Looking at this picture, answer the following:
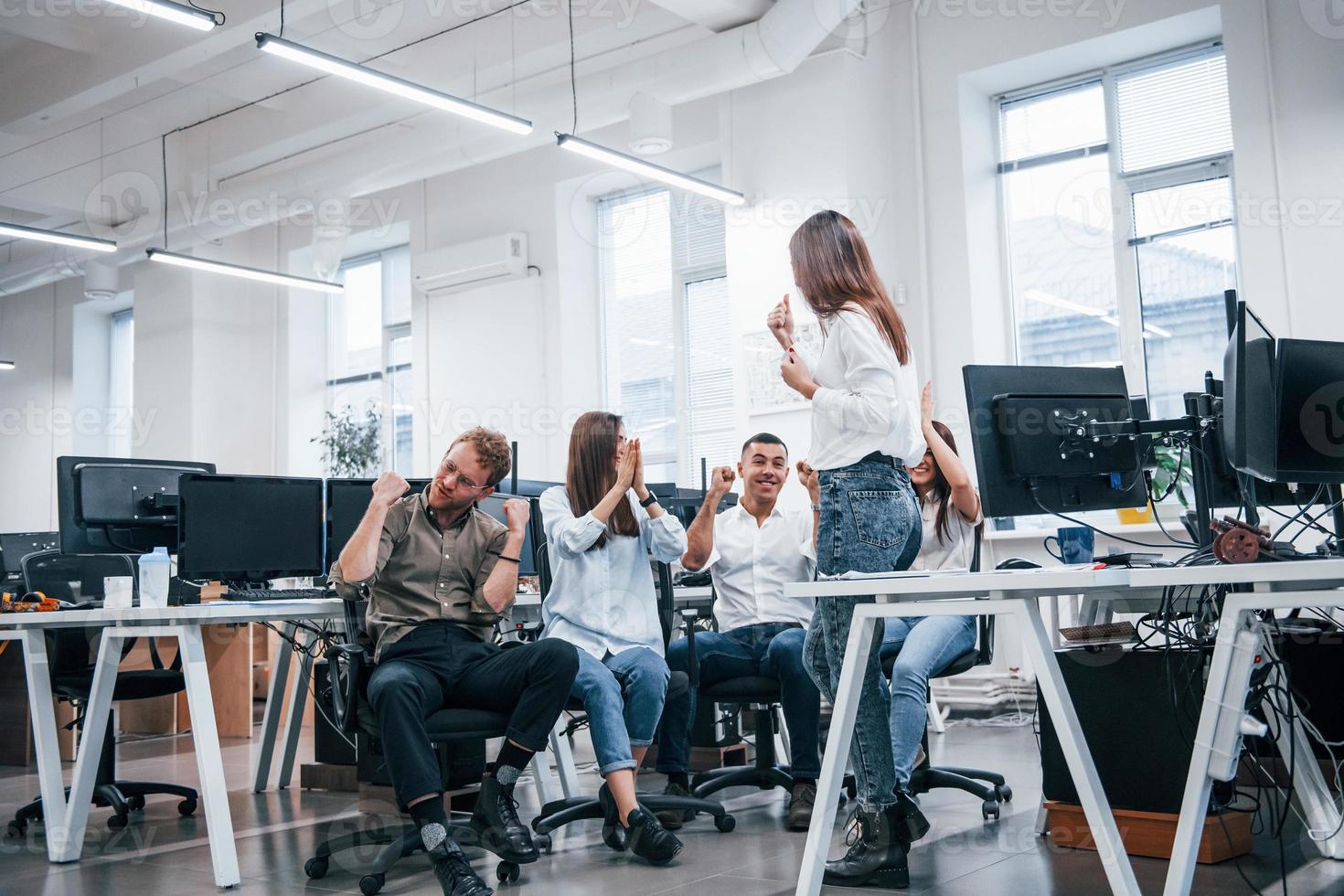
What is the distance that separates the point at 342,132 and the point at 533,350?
6.65 feet

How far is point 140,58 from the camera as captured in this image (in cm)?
682

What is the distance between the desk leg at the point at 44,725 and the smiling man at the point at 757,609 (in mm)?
1585

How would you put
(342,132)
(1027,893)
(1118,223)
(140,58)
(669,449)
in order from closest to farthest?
(1027,893) < (1118,223) < (140,58) < (669,449) < (342,132)

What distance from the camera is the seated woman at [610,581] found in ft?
9.40

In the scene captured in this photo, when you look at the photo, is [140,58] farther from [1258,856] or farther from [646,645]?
[1258,856]

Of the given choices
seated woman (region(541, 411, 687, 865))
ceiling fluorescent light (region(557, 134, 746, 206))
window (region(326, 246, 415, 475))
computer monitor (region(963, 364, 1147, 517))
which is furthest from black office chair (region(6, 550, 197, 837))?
window (region(326, 246, 415, 475))

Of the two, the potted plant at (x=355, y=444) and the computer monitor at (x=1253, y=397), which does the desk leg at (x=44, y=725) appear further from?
the potted plant at (x=355, y=444)

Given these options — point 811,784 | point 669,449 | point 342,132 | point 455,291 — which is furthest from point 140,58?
point 811,784

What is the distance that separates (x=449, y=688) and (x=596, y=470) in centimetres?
72

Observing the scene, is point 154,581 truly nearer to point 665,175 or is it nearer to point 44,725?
point 44,725

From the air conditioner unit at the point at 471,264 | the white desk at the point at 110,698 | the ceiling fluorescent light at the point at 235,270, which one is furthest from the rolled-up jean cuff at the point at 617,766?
the ceiling fluorescent light at the point at 235,270

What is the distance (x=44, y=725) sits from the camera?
3.13m

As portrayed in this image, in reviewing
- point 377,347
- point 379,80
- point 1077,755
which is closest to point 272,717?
point 379,80

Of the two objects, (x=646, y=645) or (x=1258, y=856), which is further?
(x=646, y=645)
